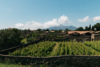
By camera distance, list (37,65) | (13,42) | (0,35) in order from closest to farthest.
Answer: (37,65) < (0,35) < (13,42)

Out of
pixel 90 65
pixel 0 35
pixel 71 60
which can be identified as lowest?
pixel 90 65

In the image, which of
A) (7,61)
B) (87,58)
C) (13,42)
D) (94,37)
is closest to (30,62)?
(7,61)

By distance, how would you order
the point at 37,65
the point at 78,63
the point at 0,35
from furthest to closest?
the point at 0,35 → the point at 78,63 → the point at 37,65

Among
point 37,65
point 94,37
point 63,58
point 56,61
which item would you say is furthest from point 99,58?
point 94,37

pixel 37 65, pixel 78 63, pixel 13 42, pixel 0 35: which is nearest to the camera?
pixel 37 65

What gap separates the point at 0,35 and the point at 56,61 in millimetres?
20359

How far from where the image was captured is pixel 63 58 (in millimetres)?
8312

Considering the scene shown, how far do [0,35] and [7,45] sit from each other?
12.2ft

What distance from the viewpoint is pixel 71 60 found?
848cm

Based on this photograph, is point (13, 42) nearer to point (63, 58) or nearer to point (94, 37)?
point (63, 58)

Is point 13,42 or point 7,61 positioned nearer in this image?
point 7,61

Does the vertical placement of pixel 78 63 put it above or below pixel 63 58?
below

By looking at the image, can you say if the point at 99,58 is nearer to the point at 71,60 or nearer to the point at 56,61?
the point at 71,60

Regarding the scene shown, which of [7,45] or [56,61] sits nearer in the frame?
[56,61]
